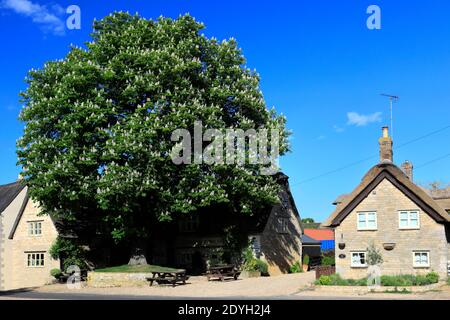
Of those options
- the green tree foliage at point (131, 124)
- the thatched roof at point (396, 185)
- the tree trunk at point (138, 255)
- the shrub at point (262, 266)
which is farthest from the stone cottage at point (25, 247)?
the thatched roof at point (396, 185)

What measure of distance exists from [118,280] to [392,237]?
19.0m

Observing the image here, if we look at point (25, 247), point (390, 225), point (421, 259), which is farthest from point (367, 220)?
point (25, 247)

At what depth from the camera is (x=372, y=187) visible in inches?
1464

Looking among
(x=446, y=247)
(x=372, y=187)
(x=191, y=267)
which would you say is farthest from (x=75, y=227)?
(x=446, y=247)

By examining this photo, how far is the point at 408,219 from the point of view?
3631 cm

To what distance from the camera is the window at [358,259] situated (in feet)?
122

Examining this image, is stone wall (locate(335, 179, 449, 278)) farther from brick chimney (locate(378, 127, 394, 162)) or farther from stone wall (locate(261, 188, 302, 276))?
stone wall (locate(261, 188, 302, 276))

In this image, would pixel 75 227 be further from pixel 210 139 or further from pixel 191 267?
pixel 210 139

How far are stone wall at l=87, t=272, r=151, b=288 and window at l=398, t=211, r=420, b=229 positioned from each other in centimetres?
1765

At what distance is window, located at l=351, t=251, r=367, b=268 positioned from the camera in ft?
122

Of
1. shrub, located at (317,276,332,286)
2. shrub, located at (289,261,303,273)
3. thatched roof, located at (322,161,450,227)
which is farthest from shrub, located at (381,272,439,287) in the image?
shrub, located at (289,261,303,273)

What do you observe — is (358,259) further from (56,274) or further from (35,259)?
(35,259)

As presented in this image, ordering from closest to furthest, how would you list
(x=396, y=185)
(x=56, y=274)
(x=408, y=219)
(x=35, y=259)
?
(x=408, y=219), (x=396, y=185), (x=56, y=274), (x=35, y=259)
